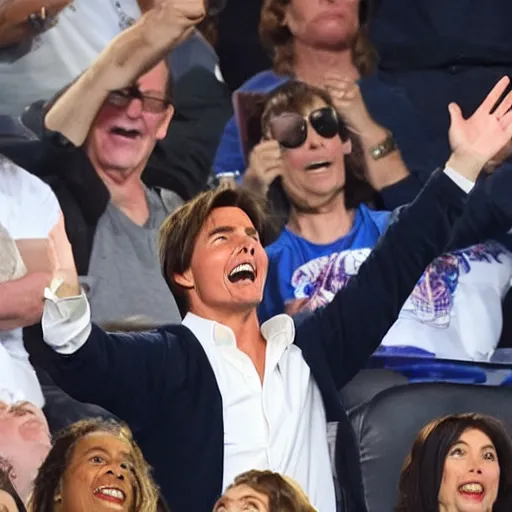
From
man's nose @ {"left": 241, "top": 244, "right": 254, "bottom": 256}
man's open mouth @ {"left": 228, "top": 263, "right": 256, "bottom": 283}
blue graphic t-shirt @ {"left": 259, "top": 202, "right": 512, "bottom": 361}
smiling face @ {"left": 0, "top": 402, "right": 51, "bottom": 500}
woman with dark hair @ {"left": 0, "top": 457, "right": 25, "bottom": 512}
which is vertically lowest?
woman with dark hair @ {"left": 0, "top": 457, "right": 25, "bottom": 512}

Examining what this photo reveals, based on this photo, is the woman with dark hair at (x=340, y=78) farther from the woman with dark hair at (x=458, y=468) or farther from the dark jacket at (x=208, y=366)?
the woman with dark hair at (x=458, y=468)

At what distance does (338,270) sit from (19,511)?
2.86 feet

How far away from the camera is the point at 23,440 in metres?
2.83

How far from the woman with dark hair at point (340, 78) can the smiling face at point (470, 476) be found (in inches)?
24.7

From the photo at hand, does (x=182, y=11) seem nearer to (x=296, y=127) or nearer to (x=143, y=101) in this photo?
(x=143, y=101)

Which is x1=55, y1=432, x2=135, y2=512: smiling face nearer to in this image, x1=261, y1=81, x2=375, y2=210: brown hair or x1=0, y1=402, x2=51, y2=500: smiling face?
x1=0, y1=402, x2=51, y2=500: smiling face

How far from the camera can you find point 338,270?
9.90 ft

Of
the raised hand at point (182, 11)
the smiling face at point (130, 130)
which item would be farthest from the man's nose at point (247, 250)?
the raised hand at point (182, 11)

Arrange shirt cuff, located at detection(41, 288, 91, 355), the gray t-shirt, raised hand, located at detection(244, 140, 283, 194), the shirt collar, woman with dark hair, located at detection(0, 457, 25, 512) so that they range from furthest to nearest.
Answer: raised hand, located at detection(244, 140, 283, 194), the gray t-shirt, the shirt collar, woman with dark hair, located at detection(0, 457, 25, 512), shirt cuff, located at detection(41, 288, 91, 355)

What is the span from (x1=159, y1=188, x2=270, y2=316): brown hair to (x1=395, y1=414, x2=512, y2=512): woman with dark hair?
1.91 feet

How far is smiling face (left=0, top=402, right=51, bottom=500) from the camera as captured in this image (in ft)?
9.18

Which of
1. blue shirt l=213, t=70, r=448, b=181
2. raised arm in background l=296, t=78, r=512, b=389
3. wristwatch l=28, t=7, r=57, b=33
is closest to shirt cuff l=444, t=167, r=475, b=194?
raised arm in background l=296, t=78, r=512, b=389

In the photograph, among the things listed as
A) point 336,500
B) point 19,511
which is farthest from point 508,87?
point 19,511

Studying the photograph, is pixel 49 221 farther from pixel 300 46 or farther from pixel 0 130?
pixel 300 46
